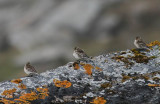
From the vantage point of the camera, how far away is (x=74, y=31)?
9562 centimetres

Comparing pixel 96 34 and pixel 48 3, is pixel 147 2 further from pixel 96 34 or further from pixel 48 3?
pixel 48 3

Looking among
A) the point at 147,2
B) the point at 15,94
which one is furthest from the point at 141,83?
the point at 147,2

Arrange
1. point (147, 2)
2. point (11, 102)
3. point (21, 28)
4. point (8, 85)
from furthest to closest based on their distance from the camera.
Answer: point (21, 28) < point (147, 2) < point (8, 85) < point (11, 102)

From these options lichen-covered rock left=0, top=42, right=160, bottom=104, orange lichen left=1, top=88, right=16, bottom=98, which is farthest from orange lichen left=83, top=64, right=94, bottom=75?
orange lichen left=1, top=88, right=16, bottom=98

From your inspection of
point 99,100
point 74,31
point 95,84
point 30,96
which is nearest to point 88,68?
point 95,84

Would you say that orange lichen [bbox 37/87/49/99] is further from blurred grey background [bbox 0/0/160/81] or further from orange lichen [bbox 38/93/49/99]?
blurred grey background [bbox 0/0/160/81]

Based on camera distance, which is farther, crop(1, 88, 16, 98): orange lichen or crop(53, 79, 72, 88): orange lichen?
crop(53, 79, 72, 88): orange lichen

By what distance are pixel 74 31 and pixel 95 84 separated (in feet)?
268

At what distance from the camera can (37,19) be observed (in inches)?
4316

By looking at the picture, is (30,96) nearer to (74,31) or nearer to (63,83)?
(63,83)

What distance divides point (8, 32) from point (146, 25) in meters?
40.7

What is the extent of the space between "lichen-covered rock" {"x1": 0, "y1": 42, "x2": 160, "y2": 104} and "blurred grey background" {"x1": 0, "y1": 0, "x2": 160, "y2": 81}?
59105 mm

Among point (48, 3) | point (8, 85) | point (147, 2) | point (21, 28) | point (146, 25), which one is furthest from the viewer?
point (48, 3)

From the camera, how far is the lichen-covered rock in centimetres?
1320
